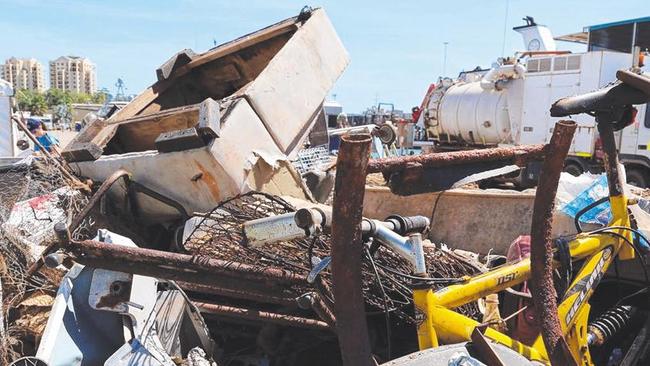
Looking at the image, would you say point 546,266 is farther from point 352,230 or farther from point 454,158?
point 352,230

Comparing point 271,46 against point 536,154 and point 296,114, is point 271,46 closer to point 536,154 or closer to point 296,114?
point 296,114

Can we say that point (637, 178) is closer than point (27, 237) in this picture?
No

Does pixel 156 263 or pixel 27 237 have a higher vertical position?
pixel 156 263

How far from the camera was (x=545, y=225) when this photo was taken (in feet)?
5.38

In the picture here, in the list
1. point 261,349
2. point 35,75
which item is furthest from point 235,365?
point 35,75

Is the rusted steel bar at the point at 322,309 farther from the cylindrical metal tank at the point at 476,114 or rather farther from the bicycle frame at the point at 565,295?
the cylindrical metal tank at the point at 476,114

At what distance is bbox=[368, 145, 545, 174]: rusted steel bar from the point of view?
140 cm

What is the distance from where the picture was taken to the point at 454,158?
1502 millimetres

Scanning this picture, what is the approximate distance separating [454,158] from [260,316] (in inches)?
55.8

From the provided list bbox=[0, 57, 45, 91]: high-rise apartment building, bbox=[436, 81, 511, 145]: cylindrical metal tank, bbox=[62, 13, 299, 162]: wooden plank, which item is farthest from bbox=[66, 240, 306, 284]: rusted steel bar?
bbox=[0, 57, 45, 91]: high-rise apartment building

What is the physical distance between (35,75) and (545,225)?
83681 mm

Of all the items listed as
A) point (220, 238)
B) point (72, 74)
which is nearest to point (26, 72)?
point (72, 74)

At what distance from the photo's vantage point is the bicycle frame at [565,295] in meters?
1.71

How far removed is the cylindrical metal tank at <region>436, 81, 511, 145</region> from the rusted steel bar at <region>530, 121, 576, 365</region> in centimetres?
951
